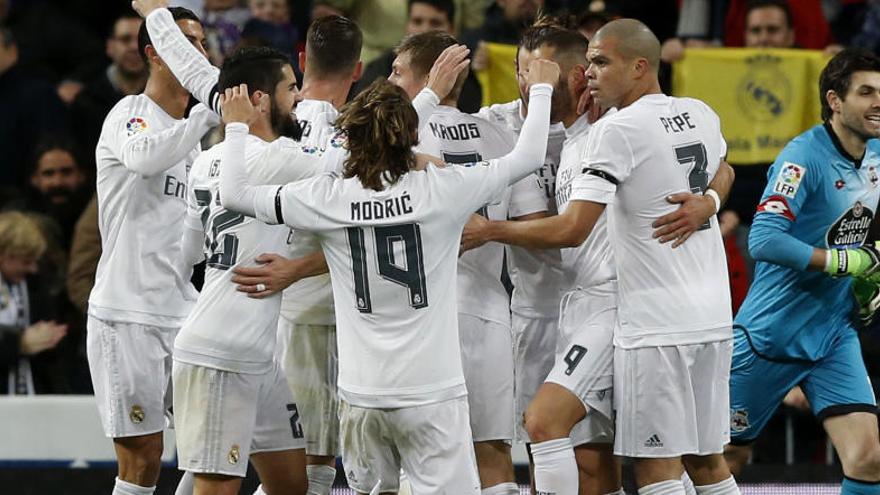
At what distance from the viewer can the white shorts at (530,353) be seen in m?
7.69

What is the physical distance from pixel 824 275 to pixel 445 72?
7.47ft

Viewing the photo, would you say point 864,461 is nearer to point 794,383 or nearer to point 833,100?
point 794,383

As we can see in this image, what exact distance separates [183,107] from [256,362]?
159 centimetres

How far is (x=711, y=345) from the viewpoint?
→ 23.3 ft

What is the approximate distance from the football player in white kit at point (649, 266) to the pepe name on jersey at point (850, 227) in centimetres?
108

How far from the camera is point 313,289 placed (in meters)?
7.47

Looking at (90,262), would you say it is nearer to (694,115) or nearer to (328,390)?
(328,390)

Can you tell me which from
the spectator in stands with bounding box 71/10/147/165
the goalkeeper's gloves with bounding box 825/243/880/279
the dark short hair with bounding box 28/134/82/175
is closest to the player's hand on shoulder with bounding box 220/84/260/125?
the goalkeeper's gloves with bounding box 825/243/880/279

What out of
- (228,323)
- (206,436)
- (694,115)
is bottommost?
(206,436)

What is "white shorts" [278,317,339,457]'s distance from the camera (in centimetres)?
745

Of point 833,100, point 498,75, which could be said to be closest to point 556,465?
point 833,100

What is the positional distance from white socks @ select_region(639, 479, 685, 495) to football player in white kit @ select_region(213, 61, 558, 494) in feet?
3.16

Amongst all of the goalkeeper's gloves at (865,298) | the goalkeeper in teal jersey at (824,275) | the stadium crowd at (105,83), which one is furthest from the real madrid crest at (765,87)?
the goalkeeper's gloves at (865,298)

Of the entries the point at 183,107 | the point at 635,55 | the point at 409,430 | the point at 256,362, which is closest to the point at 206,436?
the point at 256,362
